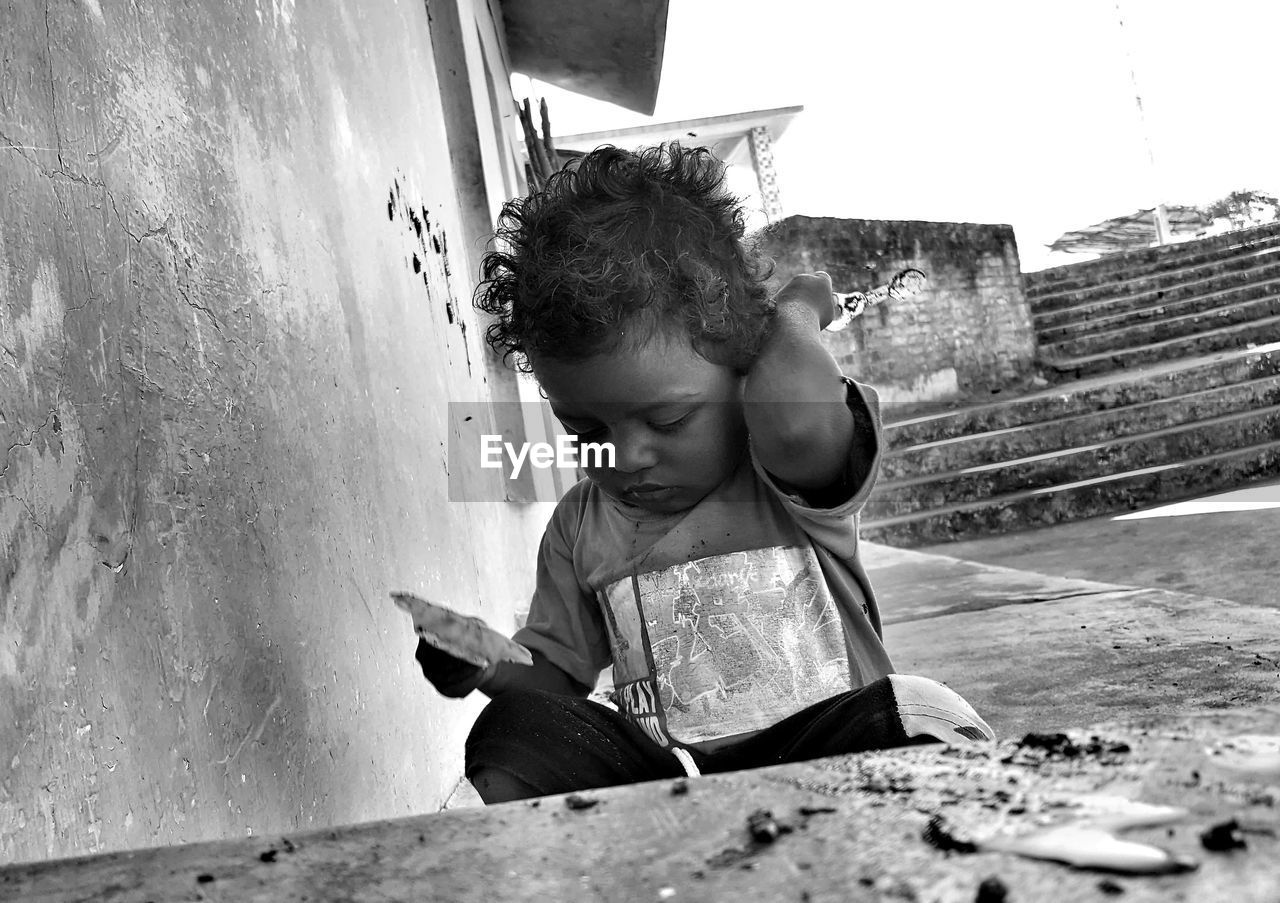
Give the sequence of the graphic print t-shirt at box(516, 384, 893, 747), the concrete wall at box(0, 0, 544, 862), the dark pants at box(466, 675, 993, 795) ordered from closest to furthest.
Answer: the concrete wall at box(0, 0, 544, 862), the dark pants at box(466, 675, 993, 795), the graphic print t-shirt at box(516, 384, 893, 747)

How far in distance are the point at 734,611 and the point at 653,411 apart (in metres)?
0.33

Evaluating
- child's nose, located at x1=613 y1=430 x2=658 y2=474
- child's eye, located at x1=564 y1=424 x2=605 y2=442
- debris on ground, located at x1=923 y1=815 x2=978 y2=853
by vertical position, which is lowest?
debris on ground, located at x1=923 y1=815 x2=978 y2=853

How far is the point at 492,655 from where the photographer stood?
1.26 meters

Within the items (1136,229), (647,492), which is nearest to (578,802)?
(647,492)

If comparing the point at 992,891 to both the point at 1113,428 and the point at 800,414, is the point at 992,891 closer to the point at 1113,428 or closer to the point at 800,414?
the point at 800,414

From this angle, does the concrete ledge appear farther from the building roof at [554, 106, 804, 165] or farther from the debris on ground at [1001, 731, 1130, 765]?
the building roof at [554, 106, 804, 165]

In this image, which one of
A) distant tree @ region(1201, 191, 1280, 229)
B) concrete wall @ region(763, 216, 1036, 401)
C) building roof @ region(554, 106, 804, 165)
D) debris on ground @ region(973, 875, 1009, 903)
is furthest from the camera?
distant tree @ region(1201, 191, 1280, 229)

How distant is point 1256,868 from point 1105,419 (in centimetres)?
646

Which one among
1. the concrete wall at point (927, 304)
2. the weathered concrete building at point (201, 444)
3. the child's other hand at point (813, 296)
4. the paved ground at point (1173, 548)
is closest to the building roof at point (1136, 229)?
the concrete wall at point (927, 304)

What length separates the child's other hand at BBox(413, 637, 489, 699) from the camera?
126 centimetres

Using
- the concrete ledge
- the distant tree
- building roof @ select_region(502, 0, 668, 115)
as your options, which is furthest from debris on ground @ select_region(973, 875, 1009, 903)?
the distant tree

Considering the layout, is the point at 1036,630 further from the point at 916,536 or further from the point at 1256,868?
the point at 916,536

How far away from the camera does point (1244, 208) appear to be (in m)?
15.2

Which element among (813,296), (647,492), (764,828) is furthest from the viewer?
(813,296)
